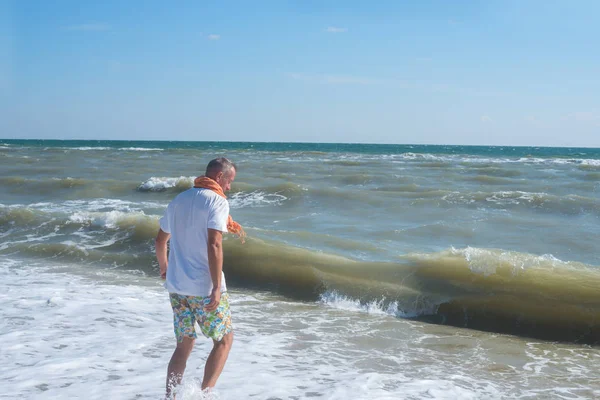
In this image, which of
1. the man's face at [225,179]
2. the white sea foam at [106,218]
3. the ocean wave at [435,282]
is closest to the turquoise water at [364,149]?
the white sea foam at [106,218]

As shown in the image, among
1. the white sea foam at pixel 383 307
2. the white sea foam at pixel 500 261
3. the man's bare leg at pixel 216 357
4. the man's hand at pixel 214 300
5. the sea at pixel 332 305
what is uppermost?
the man's hand at pixel 214 300

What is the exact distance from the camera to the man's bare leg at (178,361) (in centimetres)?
390

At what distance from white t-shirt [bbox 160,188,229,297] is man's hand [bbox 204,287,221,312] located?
0.18 ft

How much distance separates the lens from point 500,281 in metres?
8.41

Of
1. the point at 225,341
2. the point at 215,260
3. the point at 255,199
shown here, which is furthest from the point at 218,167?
the point at 255,199

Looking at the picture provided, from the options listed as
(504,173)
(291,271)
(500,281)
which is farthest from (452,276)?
(504,173)

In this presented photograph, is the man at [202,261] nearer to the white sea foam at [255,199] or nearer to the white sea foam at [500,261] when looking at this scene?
the white sea foam at [500,261]

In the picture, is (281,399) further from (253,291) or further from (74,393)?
(253,291)

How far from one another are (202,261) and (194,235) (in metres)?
0.17

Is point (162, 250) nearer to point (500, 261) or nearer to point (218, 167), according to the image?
point (218, 167)

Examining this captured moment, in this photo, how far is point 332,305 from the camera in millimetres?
8102

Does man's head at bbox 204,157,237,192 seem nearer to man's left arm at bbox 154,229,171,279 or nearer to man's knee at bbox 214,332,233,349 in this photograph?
man's left arm at bbox 154,229,171,279

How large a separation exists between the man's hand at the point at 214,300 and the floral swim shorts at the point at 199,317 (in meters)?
0.03

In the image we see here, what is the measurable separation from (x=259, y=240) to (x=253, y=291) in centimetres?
205
